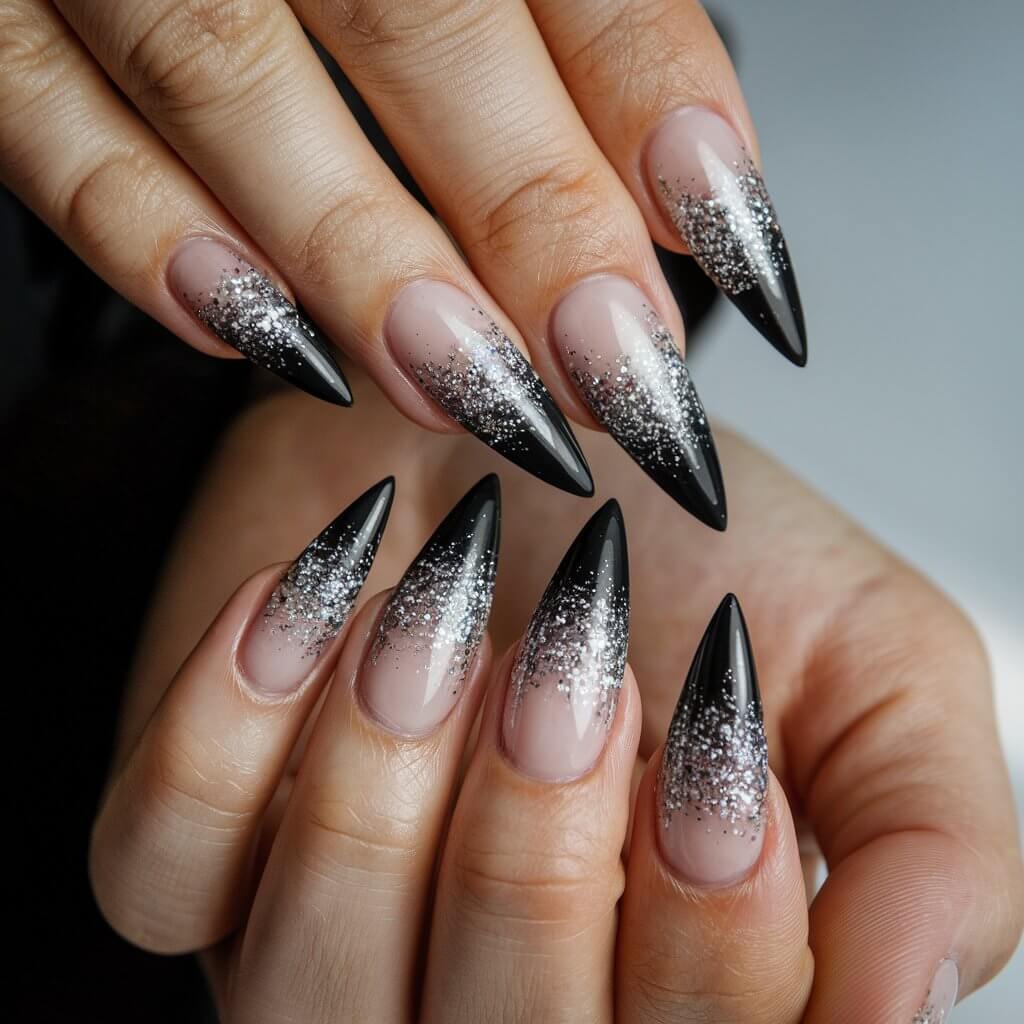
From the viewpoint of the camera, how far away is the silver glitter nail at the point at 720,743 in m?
0.46

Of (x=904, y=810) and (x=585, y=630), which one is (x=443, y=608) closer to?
(x=585, y=630)

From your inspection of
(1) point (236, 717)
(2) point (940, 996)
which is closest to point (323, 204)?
(1) point (236, 717)

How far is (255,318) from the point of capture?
1.66 feet

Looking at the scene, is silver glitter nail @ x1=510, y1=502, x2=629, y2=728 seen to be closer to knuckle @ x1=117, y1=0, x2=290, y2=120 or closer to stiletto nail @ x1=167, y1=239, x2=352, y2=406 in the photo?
stiletto nail @ x1=167, y1=239, x2=352, y2=406

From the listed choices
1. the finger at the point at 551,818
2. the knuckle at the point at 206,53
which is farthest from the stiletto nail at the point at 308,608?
the knuckle at the point at 206,53

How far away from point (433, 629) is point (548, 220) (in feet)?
0.74

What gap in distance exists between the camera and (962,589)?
1.09 m

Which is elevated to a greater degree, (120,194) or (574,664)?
(120,194)

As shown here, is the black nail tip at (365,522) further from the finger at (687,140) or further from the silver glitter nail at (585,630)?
the finger at (687,140)

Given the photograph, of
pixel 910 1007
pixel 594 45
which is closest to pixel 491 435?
pixel 594 45

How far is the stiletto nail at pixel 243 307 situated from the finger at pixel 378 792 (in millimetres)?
122

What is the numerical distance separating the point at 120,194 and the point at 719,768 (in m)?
0.43

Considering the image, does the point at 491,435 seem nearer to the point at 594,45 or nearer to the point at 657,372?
the point at 657,372

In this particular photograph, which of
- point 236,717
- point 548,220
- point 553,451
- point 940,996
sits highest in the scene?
point 548,220
